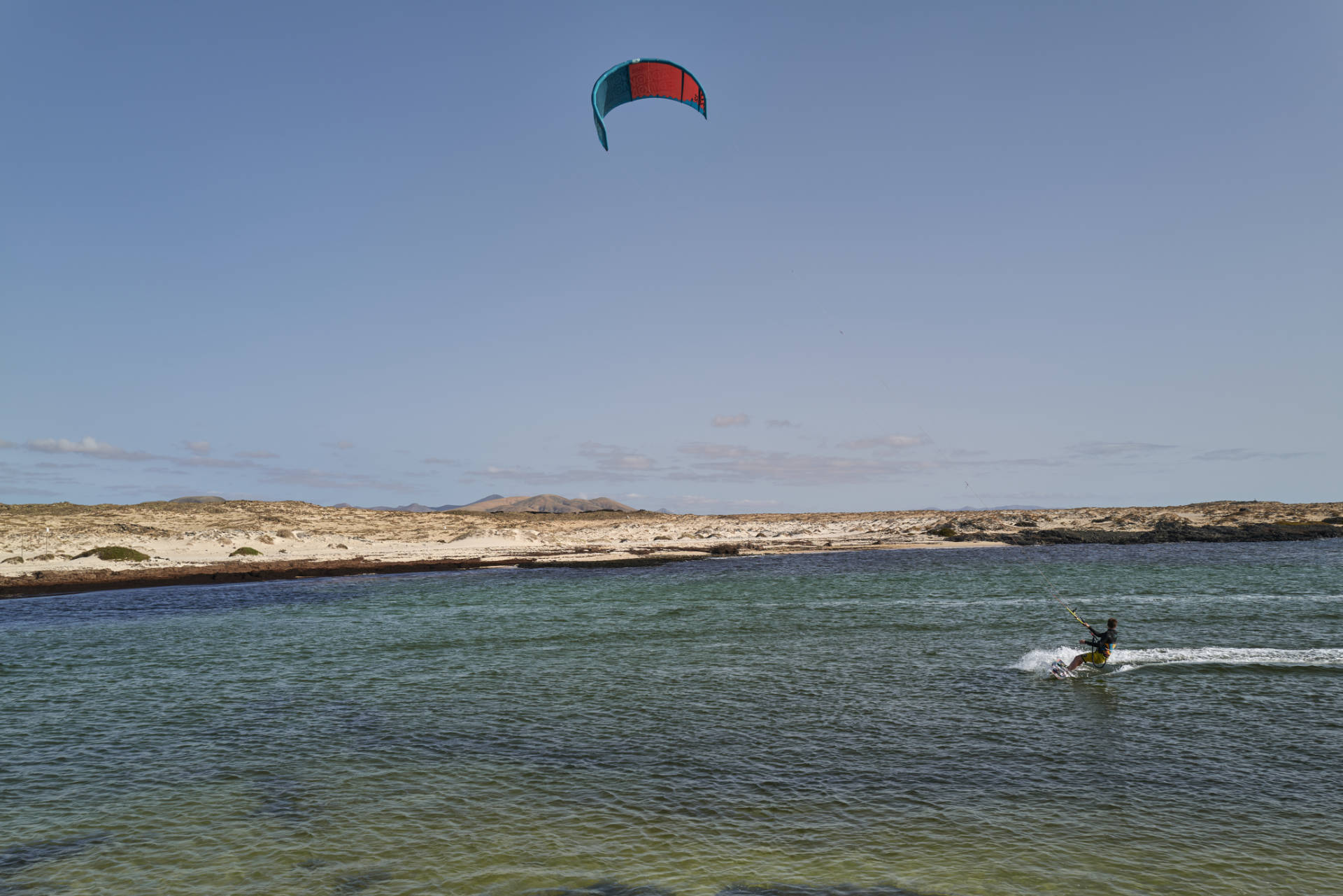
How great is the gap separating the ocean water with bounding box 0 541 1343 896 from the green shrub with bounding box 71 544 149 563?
24869 millimetres

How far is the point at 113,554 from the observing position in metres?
49.2

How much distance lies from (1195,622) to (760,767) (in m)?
20.7

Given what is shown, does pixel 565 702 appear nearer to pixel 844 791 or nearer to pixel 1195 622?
pixel 844 791

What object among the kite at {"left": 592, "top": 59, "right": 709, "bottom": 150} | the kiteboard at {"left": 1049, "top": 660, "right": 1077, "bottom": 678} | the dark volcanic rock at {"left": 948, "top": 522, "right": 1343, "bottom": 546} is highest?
the kite at {"left": 592, "top": 59, "right": 709, "bottom": 150}

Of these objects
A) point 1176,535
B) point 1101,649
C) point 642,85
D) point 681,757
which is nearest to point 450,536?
point 642,85

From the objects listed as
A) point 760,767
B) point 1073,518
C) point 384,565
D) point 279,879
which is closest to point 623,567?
point 384,565

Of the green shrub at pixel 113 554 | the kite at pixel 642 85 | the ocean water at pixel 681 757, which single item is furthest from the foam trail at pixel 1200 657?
the green shrub at pixel 113 554

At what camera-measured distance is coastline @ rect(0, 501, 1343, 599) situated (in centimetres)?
4762

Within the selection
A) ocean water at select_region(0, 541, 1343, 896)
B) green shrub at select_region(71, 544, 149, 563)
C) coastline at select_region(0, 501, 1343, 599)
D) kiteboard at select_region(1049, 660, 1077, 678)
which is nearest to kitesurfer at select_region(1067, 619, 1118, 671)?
kiteboard at select_region(1049, 660, 1077, 678)

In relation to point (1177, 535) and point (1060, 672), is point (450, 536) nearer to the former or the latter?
point (1060, 672)

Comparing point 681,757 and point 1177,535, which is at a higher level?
point 1177,535

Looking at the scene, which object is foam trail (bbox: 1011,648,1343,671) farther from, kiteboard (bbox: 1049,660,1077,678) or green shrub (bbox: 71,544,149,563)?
green shrub (bbox: 71,544,149,563)

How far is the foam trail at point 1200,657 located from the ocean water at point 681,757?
5.4 inches

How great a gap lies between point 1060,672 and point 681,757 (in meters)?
10.6
